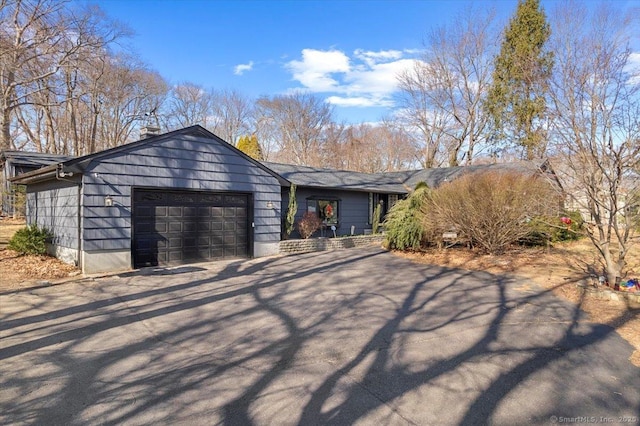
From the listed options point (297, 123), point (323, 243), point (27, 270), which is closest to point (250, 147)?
point (297, 123)

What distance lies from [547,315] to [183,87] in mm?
35594

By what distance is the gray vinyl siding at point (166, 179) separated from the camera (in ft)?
28.4

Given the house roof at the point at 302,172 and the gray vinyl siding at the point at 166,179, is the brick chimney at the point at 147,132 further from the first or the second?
the gray vinyl siding at the point at 166,179

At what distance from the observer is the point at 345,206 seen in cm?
1647

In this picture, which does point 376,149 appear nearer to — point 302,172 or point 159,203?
point 302,172

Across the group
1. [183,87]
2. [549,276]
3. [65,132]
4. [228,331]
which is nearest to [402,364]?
[228,331]

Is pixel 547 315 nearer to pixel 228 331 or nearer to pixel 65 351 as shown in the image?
pixel 228 331

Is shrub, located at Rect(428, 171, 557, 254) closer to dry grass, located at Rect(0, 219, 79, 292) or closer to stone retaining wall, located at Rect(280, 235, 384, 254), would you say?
stone retaining wall, located at Rect(280, 235, 384, 254)

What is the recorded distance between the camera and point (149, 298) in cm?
662

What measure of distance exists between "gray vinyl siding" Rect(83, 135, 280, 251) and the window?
3247 mm

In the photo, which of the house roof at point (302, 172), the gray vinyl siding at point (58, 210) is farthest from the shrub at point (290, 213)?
the gray vinyl siding at point (58, 210)

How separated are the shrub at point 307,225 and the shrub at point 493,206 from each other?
14.3ft

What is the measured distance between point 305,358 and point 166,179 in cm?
707

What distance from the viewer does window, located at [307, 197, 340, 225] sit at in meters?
15.2
